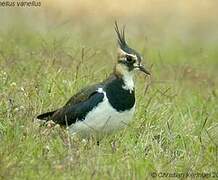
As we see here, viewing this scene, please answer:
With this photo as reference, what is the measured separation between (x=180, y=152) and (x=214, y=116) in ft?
6.34

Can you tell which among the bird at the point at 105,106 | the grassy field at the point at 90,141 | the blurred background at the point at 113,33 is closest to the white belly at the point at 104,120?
the bird at the point at 105,106

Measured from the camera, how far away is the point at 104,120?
262 inches

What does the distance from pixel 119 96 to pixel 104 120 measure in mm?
254

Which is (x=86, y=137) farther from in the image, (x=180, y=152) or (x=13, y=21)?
(x=13, y=21)

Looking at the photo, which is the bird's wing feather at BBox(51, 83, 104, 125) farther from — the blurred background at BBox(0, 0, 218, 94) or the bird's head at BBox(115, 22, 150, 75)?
the blurred background at BBox(0, 0, 218, 94)

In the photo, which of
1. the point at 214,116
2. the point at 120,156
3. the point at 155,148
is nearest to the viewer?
the point at 120,156

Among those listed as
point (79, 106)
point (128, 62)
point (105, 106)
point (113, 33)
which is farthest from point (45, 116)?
point (113, 33)

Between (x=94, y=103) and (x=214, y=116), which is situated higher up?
(x=94, y=103)

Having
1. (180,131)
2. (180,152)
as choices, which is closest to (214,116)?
(180,131)

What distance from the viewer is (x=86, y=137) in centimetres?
682

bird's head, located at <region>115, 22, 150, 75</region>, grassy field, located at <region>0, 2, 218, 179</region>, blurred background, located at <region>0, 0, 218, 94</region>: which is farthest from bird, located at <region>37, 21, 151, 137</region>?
blurred background, located at <region>0, 0, 218, 94</region>

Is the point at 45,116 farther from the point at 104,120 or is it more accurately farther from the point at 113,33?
the point at 113,33

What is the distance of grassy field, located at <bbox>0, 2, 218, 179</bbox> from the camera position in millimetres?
5844

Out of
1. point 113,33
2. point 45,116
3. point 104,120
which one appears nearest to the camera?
point 104,120
